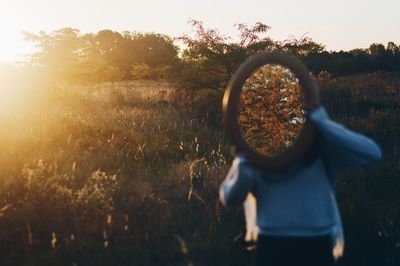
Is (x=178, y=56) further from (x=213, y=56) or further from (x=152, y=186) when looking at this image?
(x=152, y=186)

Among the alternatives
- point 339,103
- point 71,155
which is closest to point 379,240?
point 71,155

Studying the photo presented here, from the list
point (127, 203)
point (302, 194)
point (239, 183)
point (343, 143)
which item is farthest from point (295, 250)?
point (127, 203)

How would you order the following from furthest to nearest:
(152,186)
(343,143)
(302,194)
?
(152,186) → (302,194) → (343,143)

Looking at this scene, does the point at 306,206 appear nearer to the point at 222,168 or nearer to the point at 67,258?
the point at 67,258

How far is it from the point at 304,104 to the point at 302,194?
402mm

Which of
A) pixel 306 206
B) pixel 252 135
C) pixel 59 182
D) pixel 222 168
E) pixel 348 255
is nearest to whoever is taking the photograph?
pixel 306 206

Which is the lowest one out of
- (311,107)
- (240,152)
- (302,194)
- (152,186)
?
(152,186)

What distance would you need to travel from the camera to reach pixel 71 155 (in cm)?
639

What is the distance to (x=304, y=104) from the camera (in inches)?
83.4

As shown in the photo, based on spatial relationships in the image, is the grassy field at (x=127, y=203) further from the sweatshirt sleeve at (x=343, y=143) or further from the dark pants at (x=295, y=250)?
the sweatshirt sleeve at (x=343, y=143)

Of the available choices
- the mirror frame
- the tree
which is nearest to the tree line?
the tree

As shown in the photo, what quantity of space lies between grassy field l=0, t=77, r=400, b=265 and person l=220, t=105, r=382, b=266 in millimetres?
1227

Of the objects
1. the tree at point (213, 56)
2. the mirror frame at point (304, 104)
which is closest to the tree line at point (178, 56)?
the tree at point (213, 56)

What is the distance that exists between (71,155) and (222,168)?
2121mm
